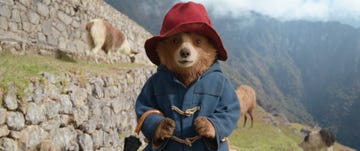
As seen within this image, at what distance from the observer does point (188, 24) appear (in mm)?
2498

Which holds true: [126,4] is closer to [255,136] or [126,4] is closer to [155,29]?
[155,29]

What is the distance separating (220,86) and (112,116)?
17.1 feet

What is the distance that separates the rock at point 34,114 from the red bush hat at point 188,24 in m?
2.45

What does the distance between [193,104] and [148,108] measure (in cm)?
33

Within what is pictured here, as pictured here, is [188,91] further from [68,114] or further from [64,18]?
[64,18]

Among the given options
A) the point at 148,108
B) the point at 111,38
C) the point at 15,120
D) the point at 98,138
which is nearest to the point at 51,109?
the point at 15,120

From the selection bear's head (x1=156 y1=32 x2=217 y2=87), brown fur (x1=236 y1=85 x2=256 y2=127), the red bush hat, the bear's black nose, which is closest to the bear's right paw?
bear's head (x1=156 y1=32 x2=217 y2=87)

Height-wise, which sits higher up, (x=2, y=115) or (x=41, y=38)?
(x=41, y=38)

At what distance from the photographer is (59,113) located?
17.7 ft

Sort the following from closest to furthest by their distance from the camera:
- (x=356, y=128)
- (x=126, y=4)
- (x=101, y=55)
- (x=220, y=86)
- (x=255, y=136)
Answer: (x=220, y=86) < (x=101, y=55) < (x=255, y=136) < (x=356, y=128) < (x=126, y=4)

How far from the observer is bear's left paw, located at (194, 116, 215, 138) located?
234cm

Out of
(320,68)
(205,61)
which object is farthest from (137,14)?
(205,61)

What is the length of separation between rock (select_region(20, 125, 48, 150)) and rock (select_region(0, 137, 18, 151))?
15cm

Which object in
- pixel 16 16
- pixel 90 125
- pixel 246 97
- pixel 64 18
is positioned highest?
pixel 64 18
